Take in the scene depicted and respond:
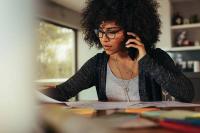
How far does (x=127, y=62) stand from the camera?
3.92 ft

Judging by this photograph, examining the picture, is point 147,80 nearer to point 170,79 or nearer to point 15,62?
point 170,79

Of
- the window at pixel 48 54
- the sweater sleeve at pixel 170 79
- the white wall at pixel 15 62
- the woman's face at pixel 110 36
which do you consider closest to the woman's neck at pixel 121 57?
the woman's face at pixel 110 36

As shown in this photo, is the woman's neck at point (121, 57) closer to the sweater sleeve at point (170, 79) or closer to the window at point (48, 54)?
the sweater sleeve at point (170, 79)

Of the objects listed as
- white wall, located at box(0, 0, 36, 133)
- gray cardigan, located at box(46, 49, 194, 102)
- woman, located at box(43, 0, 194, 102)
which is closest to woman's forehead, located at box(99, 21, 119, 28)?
woman, located at box(43, 0, 194, 102)

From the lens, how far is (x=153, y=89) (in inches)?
43.3

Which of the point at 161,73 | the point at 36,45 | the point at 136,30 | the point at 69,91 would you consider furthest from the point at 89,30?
the point at 36,45

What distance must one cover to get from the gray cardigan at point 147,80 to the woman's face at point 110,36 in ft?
0.38

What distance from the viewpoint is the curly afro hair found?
1.11 metres

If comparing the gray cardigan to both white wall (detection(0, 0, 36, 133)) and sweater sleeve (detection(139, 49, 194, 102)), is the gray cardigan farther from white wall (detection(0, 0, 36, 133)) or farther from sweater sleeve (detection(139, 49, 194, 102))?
white wall (detection(0, 0, 36, 133))

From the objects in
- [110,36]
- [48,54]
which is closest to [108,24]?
[110,36]

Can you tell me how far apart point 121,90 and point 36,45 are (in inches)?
35.8

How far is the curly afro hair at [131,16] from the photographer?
3.63 ft

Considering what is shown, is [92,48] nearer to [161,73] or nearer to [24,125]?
[161,73]

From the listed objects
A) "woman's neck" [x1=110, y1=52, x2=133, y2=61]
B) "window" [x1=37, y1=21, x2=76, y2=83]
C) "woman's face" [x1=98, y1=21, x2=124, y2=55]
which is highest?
"woman's face" [x1=98, y1=21, x2=124, y2=55]
